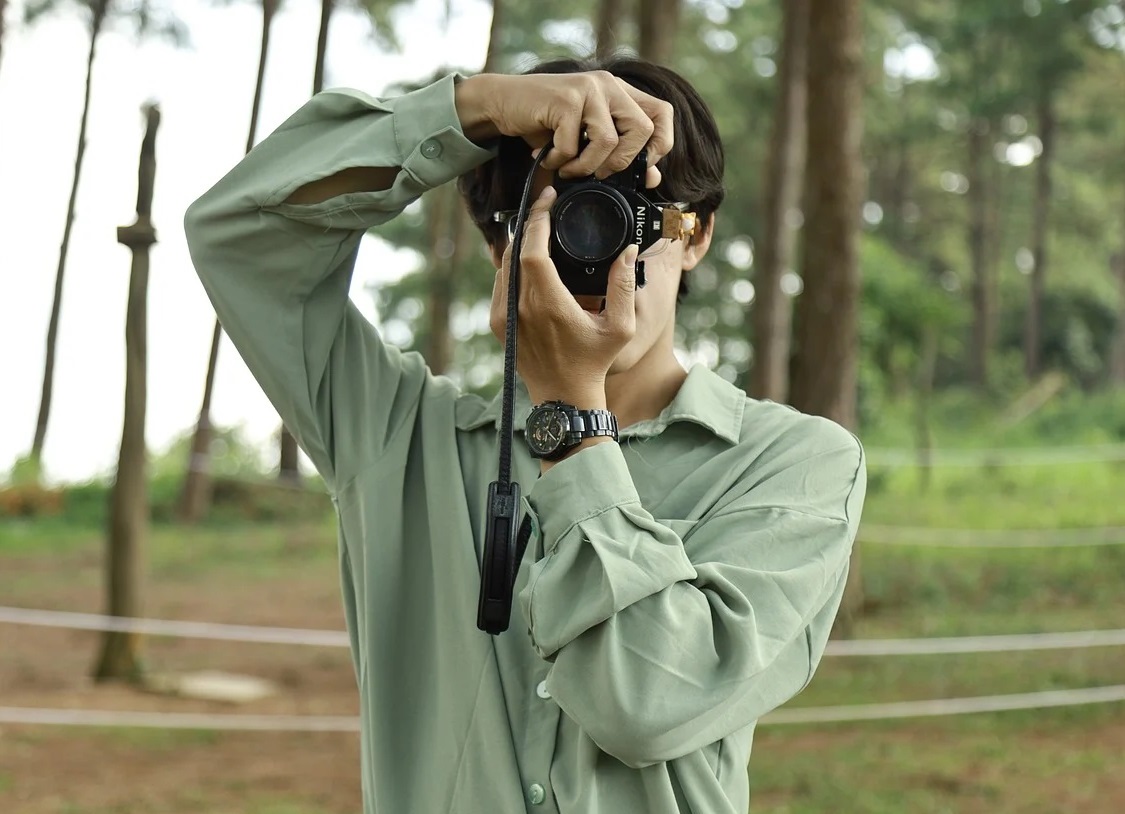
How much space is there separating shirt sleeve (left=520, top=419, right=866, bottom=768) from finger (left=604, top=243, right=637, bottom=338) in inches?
4.6

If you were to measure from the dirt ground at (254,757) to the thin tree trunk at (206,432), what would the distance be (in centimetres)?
482

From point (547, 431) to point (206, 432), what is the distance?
11.5 meters

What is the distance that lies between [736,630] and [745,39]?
51.0ft

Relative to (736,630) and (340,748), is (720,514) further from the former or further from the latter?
(340,748)

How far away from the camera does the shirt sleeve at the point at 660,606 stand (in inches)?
43.5

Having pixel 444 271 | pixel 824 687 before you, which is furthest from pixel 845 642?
pixel 444 271

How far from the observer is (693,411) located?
55.3 inches

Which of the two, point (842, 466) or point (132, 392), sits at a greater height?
point (842, 466)

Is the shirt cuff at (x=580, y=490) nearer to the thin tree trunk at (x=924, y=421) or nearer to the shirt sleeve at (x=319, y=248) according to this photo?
the shirt sleeve at (x=319, y=248)

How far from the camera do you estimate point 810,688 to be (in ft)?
19.7

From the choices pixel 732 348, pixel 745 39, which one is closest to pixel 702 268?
pixel 732 348

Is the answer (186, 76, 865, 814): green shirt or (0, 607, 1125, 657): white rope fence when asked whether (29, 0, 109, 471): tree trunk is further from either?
(186, 76, 865, 814): green shirt

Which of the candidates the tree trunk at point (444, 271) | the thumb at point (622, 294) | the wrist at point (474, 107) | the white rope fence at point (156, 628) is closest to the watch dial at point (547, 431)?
the thumb at point (622, 294)

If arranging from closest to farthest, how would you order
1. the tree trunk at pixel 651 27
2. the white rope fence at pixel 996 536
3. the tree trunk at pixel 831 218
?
the tree trunk at pixel 831 218 → the tree trunk at pixel 651 27 → the white rope fence at pixel 996 536
